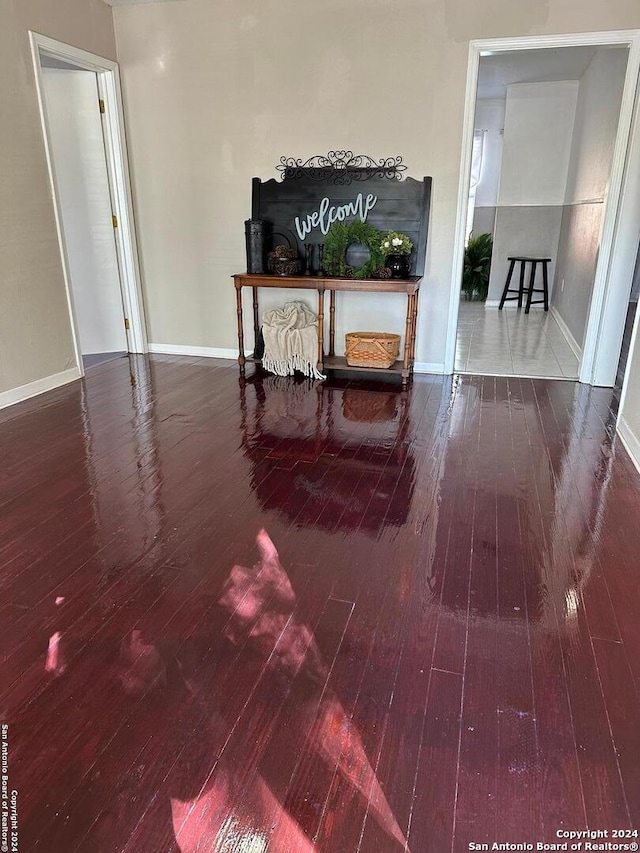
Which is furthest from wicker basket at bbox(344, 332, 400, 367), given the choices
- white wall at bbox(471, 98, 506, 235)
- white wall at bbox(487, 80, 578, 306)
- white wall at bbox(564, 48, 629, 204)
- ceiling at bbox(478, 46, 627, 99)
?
white wall at bbox(471, 98, 506, 235)

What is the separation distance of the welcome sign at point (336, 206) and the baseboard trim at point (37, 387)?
1.93 metres

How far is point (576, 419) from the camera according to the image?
3688mm

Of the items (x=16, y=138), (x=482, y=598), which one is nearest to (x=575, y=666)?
(x=482, y=598)

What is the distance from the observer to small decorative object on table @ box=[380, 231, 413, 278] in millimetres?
4266

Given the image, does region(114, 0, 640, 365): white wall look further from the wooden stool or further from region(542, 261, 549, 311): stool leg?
region(542, 261, 549, 311): stool leg

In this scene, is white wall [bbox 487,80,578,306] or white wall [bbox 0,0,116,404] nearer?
white wall [bbox 0,0,116,404]

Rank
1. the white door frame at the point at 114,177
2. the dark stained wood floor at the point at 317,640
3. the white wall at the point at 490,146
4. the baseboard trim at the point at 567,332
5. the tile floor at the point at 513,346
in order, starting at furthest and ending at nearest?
the white wall at the point at 490,146 < the baseboard trim at the point at 567,332 < the tile floor at the point at 513,346 < the white door frame at the point at 114,177 < the dark stained wood floor at the point at 317,640

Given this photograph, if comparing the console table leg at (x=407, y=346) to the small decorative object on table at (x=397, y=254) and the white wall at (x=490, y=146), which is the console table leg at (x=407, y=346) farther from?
the white wall at (x=490, y=146)

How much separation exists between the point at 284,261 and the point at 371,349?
0.98 m

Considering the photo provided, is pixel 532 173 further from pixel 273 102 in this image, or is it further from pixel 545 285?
pixel 273 102

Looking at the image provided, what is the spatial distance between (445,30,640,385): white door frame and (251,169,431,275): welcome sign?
32cm

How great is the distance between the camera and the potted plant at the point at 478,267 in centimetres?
921

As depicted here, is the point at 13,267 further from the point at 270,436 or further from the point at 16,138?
the point at 270,436

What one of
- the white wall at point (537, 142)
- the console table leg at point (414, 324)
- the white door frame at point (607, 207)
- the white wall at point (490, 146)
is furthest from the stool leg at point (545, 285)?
the console table leg at point (414, 324)
